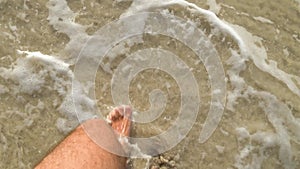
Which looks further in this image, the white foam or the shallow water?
the white foam

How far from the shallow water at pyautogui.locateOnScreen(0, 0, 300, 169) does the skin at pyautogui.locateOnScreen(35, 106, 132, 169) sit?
0.12 metres

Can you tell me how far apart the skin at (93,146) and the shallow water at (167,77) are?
119 mm

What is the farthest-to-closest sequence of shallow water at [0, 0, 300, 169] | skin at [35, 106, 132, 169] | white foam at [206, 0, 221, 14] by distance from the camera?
white foam at [206, 0, 221, 14]
shallow water at [0, 0, 300, 169]
skin at [35, 106, 132, 169]

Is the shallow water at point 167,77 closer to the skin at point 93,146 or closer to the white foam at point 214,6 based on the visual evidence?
the white foam at point 214,6

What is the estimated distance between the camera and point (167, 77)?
4.19 m

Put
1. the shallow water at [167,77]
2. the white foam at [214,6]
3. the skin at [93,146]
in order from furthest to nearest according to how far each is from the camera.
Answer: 1. the white foam at [214,6]
2. the shallow water at [167,77]
3. the skin at [93,146]

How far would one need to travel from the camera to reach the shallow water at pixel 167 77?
411cm

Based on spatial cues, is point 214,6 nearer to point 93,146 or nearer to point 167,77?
point 167,77

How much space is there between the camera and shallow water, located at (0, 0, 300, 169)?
411 cm

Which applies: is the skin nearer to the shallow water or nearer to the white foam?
the shallow water

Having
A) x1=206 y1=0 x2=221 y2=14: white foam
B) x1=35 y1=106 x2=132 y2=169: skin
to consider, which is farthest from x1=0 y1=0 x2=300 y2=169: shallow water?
x1=35 y1=106 x2=132 y2=169: skin

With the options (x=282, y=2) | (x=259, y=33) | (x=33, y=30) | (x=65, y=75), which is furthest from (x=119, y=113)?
(x=282, y=2)

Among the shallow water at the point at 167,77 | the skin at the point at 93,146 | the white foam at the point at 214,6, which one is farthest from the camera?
the white foam at the point at 214,6

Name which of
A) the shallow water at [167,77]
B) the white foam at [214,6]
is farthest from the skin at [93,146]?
the white foam at [214,6]
